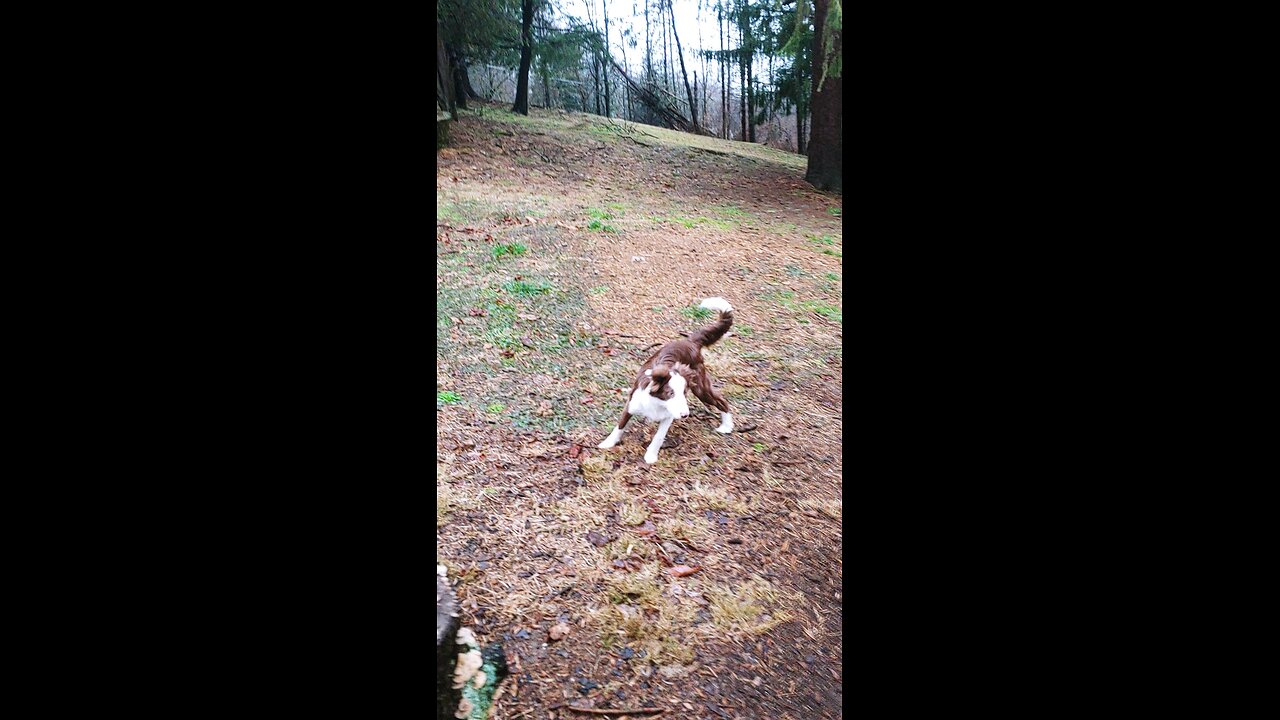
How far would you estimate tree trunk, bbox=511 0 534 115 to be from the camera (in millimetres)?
10742

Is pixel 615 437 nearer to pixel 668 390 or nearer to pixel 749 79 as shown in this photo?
pixel 668 390

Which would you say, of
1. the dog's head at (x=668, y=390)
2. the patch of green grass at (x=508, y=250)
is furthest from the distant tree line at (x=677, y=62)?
the dog's head at (x=668, y=390)

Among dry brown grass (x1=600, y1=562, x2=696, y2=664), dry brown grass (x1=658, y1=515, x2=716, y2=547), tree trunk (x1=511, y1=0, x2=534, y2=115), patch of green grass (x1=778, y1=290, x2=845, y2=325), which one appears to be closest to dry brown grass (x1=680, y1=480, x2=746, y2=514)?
dry brown grass (x1=658, y1=515, x2=716, y2=547)

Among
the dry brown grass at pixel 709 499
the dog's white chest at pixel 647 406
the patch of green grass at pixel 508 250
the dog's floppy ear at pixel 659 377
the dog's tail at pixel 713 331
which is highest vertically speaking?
the patch of green grass at pixel 508 250

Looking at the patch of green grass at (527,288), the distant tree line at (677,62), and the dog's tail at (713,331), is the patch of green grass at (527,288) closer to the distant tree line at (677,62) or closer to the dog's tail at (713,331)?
the dog's tail at (713,331)

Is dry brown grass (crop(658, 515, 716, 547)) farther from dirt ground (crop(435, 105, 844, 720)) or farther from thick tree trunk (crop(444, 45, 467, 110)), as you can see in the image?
thick tree trunk (crop(444, 45, 467, 110))

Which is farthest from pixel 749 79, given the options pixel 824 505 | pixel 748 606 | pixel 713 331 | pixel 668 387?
pixel 748 606

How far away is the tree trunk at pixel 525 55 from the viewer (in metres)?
10.7

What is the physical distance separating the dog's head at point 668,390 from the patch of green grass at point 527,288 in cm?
251

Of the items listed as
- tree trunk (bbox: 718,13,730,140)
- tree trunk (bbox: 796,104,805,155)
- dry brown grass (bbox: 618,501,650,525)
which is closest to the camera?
dry brown grass (bbox: 618,501,650,525)
